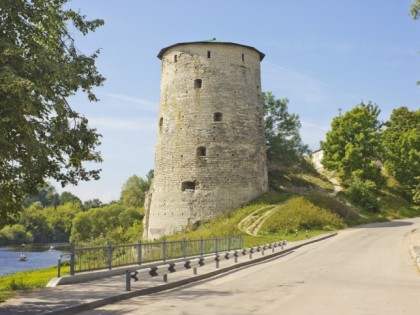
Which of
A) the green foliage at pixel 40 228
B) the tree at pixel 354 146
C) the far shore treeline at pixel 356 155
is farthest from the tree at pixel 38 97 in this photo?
the green foliage at pixel 40 228

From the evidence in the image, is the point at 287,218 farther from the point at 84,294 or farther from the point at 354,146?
the point at 84,294

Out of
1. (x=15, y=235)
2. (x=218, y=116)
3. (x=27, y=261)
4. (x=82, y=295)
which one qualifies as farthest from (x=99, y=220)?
(x=82, y=295)

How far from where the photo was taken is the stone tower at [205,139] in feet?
123

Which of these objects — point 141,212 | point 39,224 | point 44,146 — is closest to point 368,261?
point 44,146

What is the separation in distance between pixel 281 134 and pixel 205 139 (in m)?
11.6

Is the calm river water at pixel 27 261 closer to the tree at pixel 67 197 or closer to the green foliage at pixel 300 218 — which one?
the green foliage at pixel 300 218

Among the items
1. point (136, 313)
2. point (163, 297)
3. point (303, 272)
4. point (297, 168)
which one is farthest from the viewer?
point (297, 168)

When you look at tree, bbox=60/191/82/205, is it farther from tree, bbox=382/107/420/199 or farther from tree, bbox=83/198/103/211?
tree, bbox=382/107/420/199

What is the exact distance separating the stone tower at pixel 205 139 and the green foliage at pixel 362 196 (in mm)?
8231

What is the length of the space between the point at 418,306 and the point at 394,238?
18343 millimetres

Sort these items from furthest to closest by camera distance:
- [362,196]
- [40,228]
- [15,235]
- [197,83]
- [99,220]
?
[40,228] < [15,235] < [99,220] < [362,196] < [197,83]

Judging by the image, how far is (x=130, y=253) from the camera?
1545 cm

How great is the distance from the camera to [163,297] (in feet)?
33.5

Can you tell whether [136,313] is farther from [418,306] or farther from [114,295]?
[418,306]
